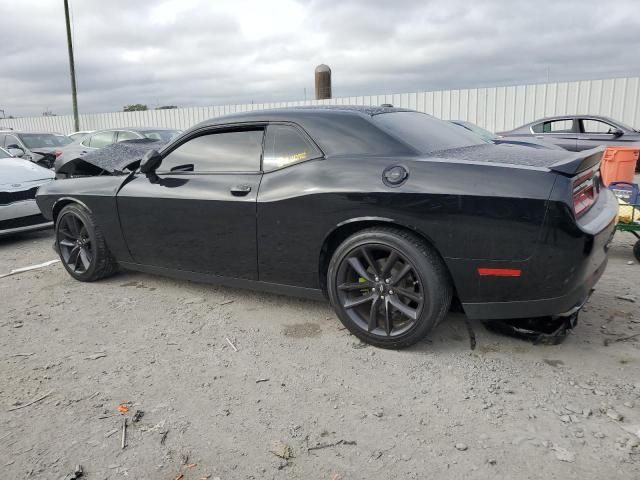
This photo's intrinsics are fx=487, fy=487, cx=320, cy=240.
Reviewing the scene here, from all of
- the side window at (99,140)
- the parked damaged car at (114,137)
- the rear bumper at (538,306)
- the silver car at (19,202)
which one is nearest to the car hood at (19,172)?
the silver car at (19,202)

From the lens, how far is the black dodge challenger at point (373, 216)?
8.14 ft

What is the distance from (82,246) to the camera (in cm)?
442

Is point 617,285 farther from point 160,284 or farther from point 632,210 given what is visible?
point 160,284

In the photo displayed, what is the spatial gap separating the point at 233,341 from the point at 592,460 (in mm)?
2082

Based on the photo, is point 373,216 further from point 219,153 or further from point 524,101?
point 524,101

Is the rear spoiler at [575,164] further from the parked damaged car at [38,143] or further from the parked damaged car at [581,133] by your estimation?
the parked damaged car at [38,143]

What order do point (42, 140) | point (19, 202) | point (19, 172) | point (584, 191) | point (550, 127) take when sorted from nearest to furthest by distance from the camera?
point (584, 191) → point (19, 202) → point (19, 172) → point (550, 127) → point (42, 140)

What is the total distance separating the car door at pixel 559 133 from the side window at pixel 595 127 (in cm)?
26

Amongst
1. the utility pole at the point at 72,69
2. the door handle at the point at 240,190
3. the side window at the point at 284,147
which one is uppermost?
the utility pole at the point at 72,69

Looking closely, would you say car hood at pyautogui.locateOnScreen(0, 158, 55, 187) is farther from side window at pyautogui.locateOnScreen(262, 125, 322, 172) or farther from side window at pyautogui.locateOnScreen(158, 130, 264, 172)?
side window at pyautogui.locateOnScreen(262, 125, 322, 172)

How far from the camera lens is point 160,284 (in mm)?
4391

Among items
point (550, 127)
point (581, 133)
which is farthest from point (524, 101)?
point (581, 133)

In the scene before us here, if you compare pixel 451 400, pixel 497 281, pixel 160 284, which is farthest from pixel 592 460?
pixel 160 284

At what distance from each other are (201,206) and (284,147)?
75 cm
